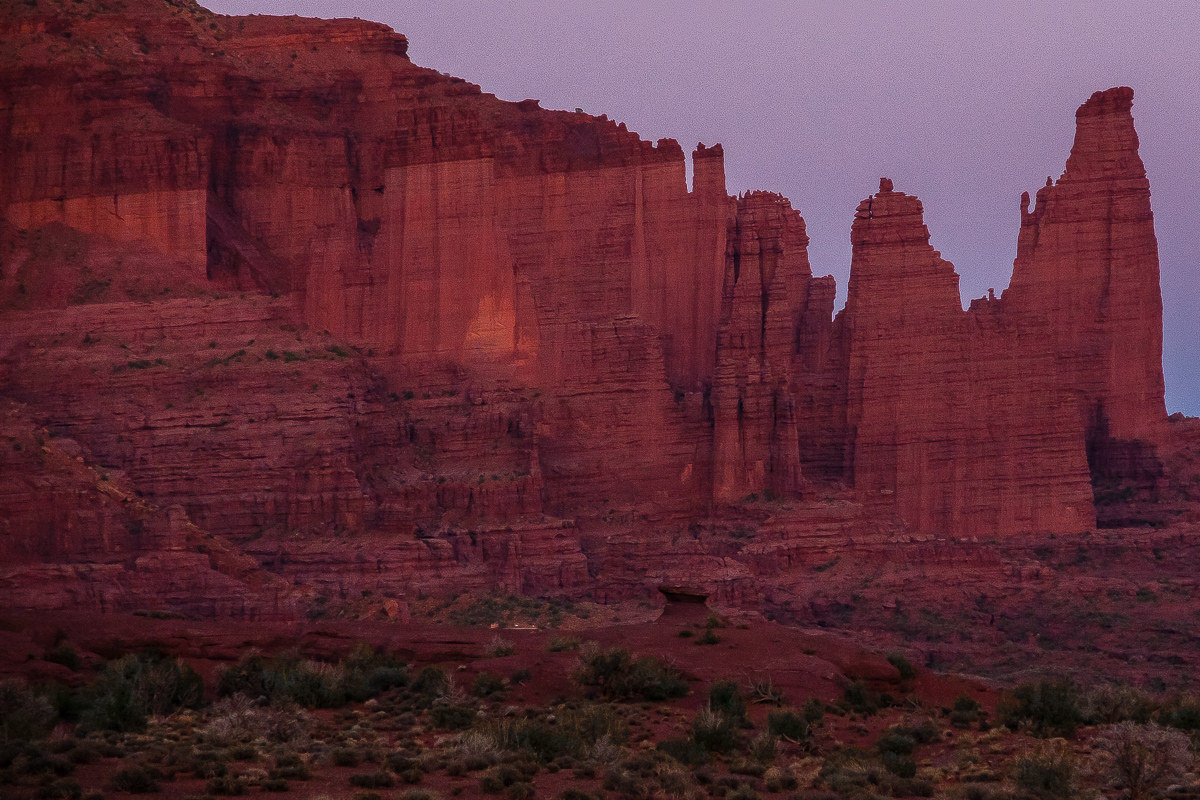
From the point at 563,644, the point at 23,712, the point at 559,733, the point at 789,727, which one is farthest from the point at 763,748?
the point at 23,712

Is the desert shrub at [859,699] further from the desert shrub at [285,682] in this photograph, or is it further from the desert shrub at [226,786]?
the desert shrub at [226,786]

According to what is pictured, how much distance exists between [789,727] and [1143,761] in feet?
23.3

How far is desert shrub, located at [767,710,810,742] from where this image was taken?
42750 millimetres

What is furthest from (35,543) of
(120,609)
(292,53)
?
(292,53)

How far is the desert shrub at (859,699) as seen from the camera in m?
46.6

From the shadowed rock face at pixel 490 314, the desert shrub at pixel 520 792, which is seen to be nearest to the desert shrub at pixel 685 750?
the desert shrub at pixel 520 792

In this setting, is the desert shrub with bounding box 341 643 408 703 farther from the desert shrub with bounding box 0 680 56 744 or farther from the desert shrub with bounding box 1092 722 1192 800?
the desert shrub with bounding box 1092 722 1192 800

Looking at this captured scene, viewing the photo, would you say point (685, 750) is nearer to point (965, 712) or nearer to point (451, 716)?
point (451, 716)

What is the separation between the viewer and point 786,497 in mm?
75438

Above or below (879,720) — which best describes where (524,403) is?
above

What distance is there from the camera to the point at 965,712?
1826 inches

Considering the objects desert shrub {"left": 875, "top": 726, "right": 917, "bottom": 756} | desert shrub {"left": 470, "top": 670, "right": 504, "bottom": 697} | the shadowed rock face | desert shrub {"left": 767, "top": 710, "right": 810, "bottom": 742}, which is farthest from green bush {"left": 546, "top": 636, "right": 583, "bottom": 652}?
the shadowed rock face

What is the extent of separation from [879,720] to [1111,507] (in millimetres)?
36389

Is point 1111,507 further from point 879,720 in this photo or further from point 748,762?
point 748,762
